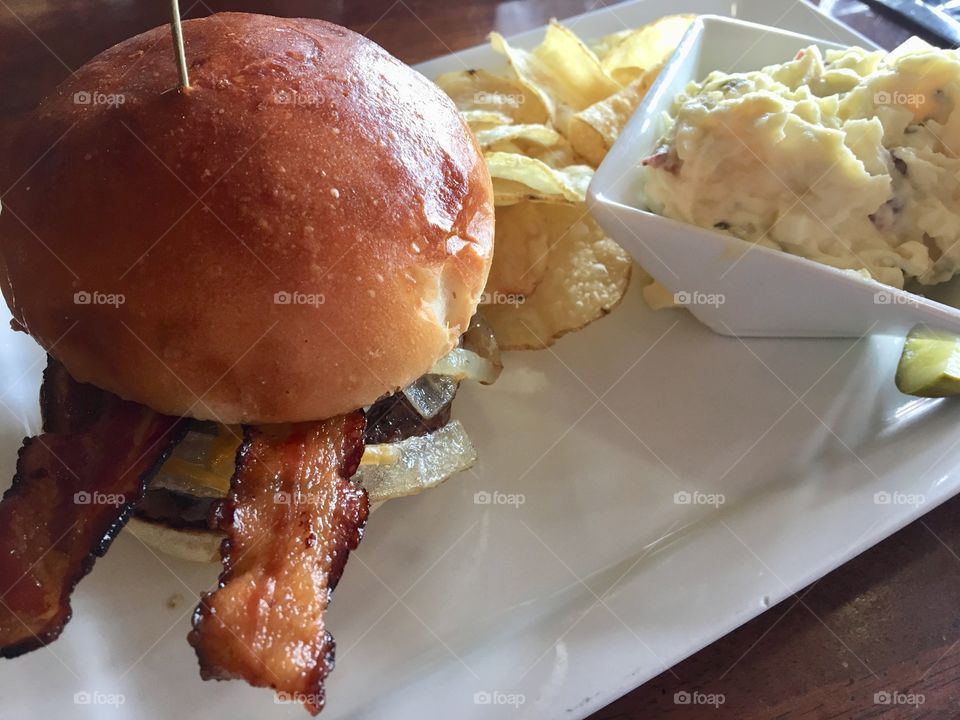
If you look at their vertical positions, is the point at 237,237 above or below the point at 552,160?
above

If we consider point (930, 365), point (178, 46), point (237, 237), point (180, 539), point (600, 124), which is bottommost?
point (180, 539)

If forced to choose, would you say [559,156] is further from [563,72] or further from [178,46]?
[178,46]

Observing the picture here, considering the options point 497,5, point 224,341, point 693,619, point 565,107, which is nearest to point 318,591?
point 224,341

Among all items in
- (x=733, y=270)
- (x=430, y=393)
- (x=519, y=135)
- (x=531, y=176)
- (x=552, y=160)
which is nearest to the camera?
(x=430, y=393)

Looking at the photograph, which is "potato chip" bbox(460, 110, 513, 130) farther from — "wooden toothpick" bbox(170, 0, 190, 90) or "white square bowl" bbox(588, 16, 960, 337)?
"wooden toothpick" bbox(170, 0, 190, 90)

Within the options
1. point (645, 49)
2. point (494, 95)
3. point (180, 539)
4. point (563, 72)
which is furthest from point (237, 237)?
point (645, 49)

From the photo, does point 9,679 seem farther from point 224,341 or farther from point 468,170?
point 468,170

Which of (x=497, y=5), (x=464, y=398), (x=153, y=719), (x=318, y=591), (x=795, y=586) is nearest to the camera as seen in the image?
(x=318, y=591)

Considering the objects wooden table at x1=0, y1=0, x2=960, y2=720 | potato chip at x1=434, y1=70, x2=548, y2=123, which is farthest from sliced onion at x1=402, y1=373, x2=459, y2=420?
potato chip at x1=434, y1=70, x2=548, y2=123
